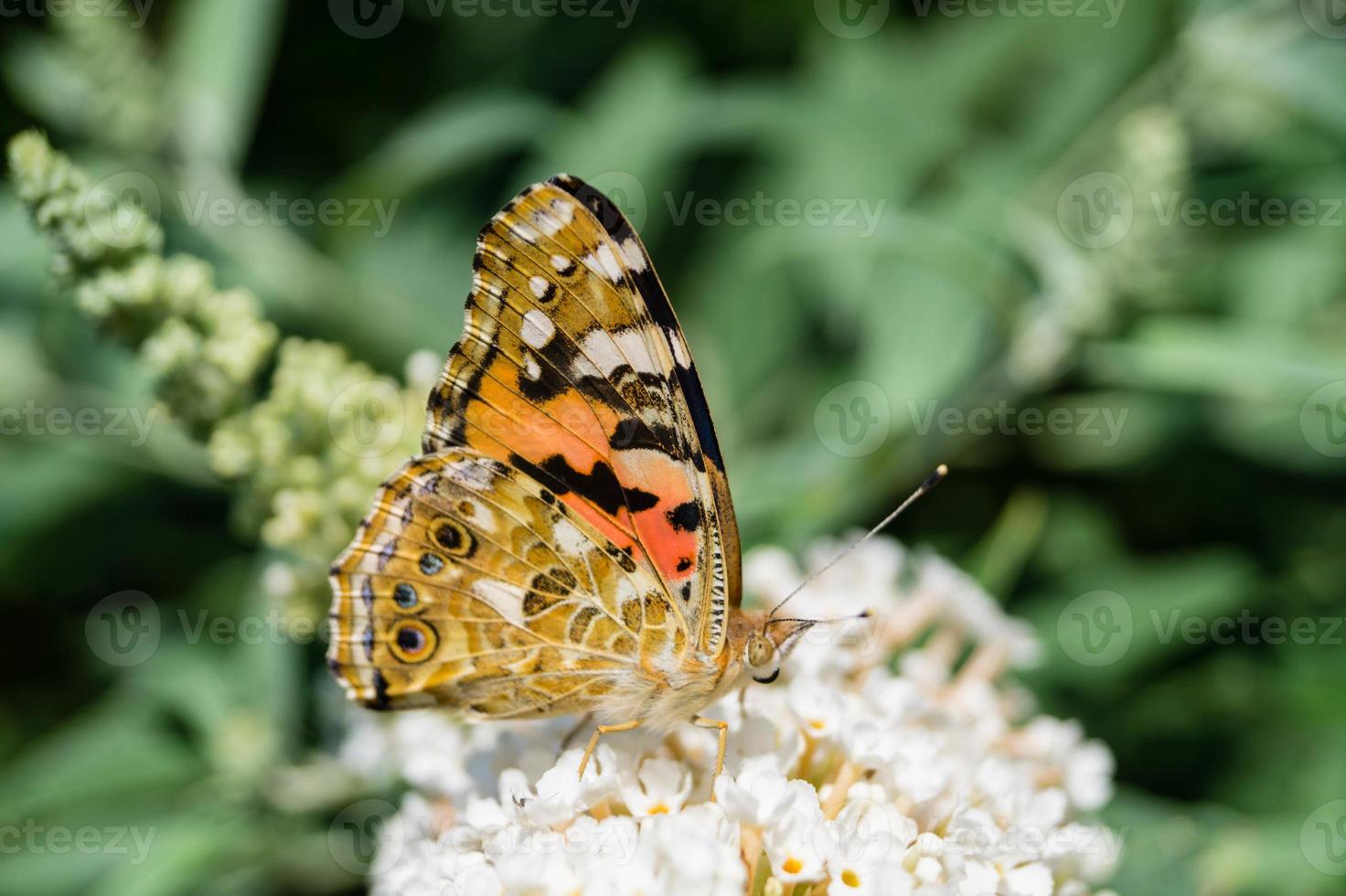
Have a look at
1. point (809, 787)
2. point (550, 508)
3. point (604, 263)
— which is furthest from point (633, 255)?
point (809, 787)

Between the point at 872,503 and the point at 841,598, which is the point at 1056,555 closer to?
the point at 872,503

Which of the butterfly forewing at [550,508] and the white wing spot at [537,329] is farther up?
the white wing spot at [537,329]

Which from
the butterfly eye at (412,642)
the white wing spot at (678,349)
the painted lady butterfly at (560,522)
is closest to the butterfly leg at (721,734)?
the painted lady butterfly at (560,522)

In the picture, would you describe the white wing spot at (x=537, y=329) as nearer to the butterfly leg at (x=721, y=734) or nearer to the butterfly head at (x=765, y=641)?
the butterfly head at (x=765, y=641)

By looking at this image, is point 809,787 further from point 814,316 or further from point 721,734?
point 814,316

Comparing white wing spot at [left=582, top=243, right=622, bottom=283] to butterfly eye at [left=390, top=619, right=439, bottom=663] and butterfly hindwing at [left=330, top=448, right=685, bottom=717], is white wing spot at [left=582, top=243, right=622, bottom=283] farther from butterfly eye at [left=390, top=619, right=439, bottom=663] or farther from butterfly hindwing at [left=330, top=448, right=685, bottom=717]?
butterfly eye at [left=390, top=619, right=439, bottom=663]

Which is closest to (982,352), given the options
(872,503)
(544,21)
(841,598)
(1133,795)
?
(872,503)

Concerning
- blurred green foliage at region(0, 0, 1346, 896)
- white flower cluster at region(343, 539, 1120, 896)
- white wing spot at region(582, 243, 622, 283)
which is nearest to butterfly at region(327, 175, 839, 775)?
white wing spot at region(582, 243, 622, 283)
